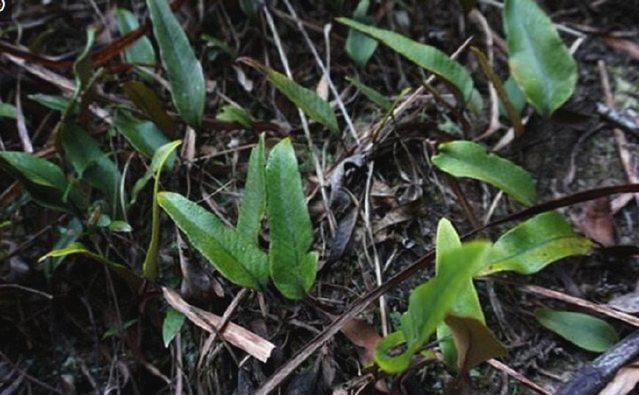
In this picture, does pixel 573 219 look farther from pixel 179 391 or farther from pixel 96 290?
pixel 96 290

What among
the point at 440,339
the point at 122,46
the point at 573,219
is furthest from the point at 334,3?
the point at 440,339

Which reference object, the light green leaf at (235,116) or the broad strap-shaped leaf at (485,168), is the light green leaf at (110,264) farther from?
the broad strap-shaped leaf at (485,168)

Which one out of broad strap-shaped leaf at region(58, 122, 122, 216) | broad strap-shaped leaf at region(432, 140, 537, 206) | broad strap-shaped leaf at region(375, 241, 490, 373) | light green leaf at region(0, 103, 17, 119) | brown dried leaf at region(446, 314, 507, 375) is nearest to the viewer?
broad strap-shaped leaf at region(375, 241, 490, 373)

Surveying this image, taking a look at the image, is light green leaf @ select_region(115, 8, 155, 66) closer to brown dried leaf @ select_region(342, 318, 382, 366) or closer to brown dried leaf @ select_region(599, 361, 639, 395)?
brown dried leaf @ select_region(342, 318, 382, 366)

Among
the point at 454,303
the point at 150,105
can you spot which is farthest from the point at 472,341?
the point at 150,105

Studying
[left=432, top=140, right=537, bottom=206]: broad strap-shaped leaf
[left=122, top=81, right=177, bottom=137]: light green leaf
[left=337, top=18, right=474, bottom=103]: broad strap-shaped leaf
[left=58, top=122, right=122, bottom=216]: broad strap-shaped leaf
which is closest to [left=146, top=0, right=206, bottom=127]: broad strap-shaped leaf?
[left=122, top=81, right=177, bottom=137]: light green leaf

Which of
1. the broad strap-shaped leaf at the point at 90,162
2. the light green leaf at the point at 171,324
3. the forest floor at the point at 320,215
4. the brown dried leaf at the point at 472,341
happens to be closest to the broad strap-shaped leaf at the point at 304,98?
the forest floor at the point at 320,215
